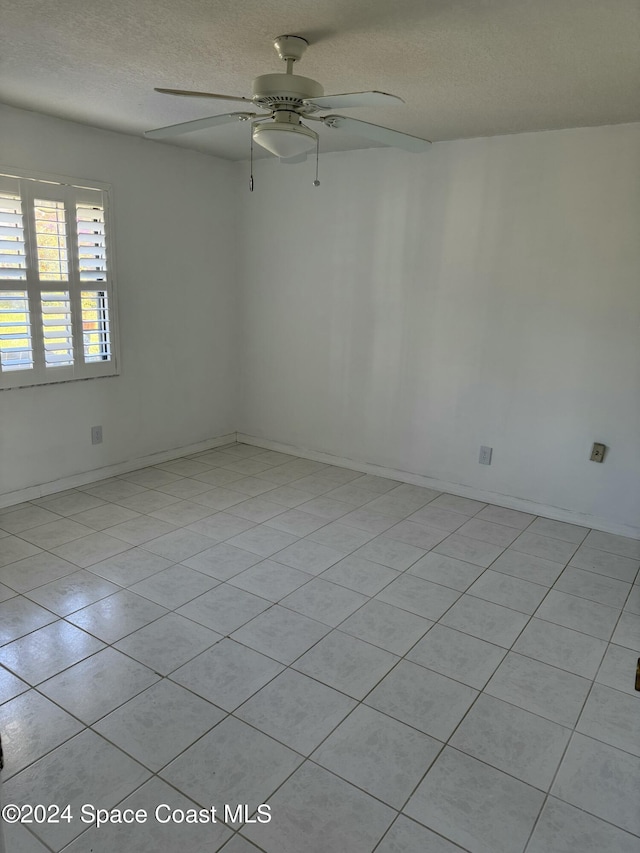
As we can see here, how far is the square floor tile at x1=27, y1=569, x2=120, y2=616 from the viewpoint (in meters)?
2.54

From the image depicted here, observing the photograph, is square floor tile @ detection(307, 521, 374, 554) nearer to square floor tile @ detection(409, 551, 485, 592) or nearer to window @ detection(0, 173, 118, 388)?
square floor tile @ detection(409, 551, 485, 592)

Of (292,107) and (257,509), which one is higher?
(292,107)

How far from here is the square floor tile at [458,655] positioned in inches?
86.2

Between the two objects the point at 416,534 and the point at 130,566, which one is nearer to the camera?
the point at 130,566

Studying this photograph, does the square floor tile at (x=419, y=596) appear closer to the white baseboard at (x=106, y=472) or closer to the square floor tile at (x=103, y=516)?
the square floor tile at (x=103, y=516)

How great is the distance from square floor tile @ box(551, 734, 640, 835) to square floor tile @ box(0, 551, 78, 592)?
226 centimetres

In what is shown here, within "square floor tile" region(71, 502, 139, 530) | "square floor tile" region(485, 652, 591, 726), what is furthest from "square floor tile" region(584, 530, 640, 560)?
"square floor tile" region(71, 502, 139, 530)

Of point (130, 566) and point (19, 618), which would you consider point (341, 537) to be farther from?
point (19, 618)

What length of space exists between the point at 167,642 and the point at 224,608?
317mm

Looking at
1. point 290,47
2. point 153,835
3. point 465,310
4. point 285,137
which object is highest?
point 290,47

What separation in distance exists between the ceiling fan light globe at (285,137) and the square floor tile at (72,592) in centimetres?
203

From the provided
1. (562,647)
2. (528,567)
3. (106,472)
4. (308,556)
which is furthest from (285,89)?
(106,472)

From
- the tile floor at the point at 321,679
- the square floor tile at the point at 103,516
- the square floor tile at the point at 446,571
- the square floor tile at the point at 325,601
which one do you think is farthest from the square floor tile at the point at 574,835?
the square floor tile at the point at 103,516

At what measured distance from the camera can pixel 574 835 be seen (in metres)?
1.57
